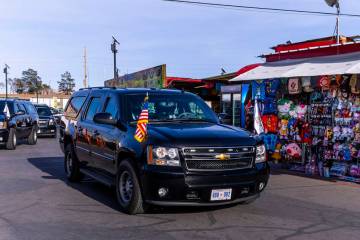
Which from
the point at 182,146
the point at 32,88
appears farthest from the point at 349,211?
the point at 32,88

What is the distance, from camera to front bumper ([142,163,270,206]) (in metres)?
5.96

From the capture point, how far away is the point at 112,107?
7.71 meters

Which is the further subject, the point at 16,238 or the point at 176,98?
the point at 176,98

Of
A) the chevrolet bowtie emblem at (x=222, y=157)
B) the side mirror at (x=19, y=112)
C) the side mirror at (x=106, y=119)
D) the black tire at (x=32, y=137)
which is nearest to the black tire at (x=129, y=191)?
the side mirror at (x=106, y=119)

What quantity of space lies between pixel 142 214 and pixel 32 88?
385 feet

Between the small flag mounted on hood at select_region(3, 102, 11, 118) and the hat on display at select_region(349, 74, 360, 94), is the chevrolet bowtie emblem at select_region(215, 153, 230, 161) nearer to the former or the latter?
the hat on display at select_region(349, 74, 360, 94)

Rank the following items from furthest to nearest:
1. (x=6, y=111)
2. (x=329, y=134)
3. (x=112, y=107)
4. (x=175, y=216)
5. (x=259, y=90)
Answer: (x=6, y=111)
(x=259, y=90)
(x=329, y=134)
(x=112, y=107)
(x=175, y=216)

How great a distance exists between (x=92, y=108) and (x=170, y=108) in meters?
1.89

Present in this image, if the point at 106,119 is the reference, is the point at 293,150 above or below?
below

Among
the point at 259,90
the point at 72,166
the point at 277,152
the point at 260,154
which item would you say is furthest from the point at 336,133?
the point at 72,166

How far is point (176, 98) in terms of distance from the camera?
7824 mm

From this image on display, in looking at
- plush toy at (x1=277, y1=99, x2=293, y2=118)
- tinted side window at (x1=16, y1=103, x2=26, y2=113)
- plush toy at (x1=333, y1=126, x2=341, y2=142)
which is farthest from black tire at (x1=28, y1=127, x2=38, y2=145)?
plush toy at (x1=333, y1=126, x2=341, y2=142)

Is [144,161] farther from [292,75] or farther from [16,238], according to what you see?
[292,75]

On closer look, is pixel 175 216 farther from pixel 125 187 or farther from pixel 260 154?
pixel 260 154
